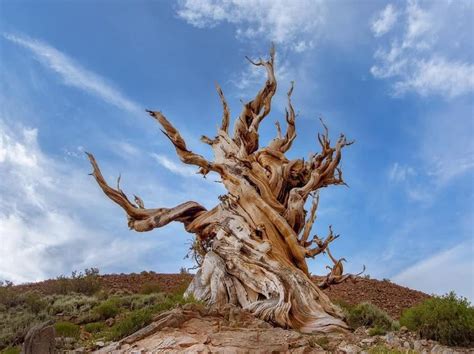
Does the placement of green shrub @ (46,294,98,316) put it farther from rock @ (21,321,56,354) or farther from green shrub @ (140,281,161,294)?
rock @ (21,321,56,354)

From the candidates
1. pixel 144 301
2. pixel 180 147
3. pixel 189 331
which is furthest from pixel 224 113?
pixel 189 331

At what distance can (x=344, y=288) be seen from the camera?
1712 cm

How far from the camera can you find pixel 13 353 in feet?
24.5

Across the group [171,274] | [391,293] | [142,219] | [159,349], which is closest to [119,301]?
[142,219]

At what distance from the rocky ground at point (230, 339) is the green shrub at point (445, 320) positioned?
50cm

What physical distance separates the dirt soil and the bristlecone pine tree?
5223mm

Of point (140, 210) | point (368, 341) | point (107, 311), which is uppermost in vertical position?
point (140, 210)

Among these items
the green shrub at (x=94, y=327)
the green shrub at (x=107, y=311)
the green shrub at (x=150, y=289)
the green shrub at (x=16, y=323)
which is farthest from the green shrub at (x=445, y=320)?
the green shrub at (x=150, y=289)

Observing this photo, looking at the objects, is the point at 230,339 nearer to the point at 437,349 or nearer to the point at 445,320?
the point at 437,349

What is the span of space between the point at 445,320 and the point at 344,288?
9.73 metres

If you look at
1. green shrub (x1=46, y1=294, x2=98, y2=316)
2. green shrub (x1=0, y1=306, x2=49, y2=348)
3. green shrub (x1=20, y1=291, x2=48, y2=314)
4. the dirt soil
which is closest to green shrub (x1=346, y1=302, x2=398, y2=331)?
the dirt soil

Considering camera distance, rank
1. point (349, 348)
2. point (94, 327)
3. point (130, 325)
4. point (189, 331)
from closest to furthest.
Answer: point (349, 348)
point (189, 331)
point (130, 325)
point (94, 327)

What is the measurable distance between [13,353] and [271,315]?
4089 mm

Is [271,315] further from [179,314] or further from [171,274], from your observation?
[171,274]
